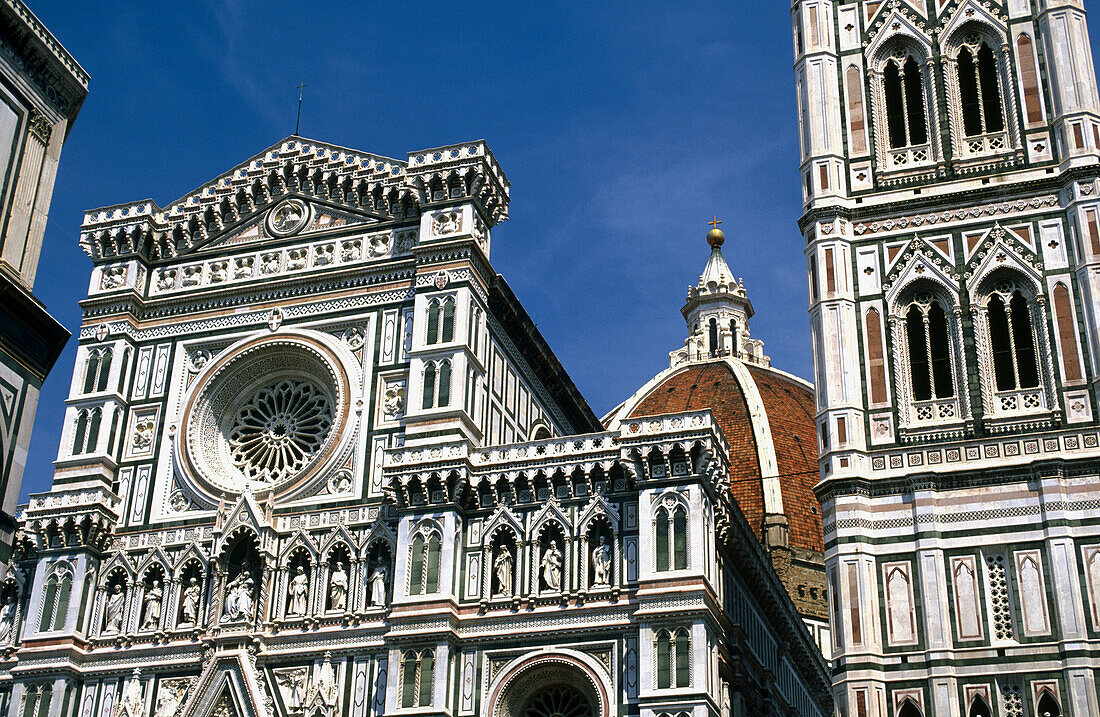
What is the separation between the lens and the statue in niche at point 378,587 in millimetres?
29844

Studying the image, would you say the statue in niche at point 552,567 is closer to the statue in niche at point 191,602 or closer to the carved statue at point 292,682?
the carved statue at point 292,682

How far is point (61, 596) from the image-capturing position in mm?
31469

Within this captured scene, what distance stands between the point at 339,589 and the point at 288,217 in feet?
32.6

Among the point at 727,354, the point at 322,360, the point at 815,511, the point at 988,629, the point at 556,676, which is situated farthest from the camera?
the point at 727,354

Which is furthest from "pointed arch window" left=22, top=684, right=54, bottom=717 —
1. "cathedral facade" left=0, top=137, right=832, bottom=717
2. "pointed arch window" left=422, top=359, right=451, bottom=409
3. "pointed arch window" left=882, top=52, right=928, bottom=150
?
"pointed arch window" left=882, top=52, right=928, bottom=150

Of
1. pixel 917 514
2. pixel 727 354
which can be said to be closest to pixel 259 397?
pixel 917 514

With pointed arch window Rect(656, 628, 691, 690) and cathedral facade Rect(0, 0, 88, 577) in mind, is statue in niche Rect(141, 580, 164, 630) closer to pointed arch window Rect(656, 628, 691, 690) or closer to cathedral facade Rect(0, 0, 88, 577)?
pointed arch window Rect(656, 628, 691, 690)

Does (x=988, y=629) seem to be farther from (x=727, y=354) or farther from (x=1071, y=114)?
(x=727, y=354)

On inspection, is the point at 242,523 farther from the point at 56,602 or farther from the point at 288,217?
the point at 288,217

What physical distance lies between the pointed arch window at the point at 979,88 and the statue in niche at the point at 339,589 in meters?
16.0

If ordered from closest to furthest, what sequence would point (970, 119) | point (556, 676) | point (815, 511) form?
point (556, 676), point (970, 119), point (815, 511)

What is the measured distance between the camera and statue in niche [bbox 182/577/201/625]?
30922 millimetres

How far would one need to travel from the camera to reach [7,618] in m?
31.9

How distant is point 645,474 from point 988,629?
24.1 feet
